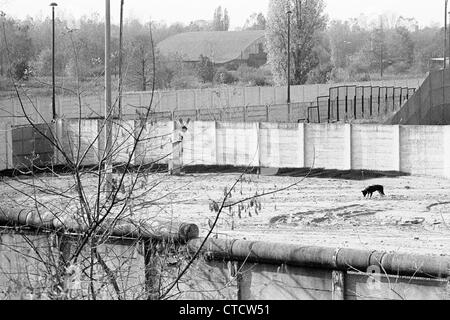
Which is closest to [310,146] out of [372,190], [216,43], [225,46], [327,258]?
[372,190]

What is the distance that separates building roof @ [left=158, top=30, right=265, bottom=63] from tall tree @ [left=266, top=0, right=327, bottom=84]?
56367 millimetres

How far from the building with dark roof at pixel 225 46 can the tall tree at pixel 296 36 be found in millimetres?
53651

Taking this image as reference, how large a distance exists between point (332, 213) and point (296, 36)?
224 ft

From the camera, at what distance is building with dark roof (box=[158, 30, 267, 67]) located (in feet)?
530

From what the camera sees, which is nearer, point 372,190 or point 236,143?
point 372,190

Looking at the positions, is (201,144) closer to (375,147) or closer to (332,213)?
(375,147)

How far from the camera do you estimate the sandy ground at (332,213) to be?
2298 cm

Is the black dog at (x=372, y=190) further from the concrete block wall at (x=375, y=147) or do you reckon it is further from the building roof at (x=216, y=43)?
the building roof at (x=216, y=43)

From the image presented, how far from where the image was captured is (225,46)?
174 meters

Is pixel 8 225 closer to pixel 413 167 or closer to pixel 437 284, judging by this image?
pixel 437 284

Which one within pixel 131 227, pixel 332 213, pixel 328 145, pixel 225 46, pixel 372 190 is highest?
pixel 225 46

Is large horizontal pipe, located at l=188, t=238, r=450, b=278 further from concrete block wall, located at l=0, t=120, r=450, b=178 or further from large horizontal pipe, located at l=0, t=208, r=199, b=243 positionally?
concrete block wall, located at l=0, t=120, r=450, b=178

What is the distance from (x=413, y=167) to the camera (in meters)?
34.7
